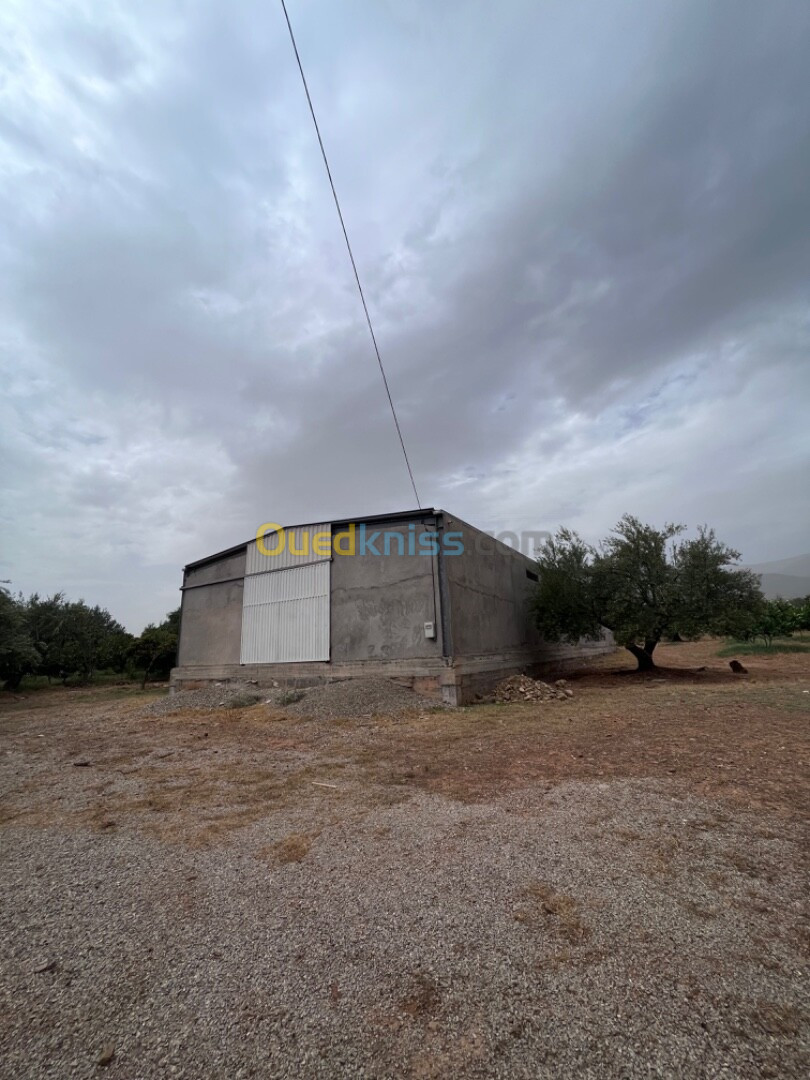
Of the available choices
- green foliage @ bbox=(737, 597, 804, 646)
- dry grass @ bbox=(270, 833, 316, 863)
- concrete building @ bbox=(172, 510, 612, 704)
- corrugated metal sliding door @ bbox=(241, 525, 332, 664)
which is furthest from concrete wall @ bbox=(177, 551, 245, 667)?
green foliage @ bbox=(737, 597, 804, 646)

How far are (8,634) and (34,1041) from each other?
23.7 m

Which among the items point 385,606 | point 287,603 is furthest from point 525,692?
point 287,603

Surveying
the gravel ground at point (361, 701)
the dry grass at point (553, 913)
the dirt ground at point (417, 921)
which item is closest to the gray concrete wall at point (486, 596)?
the gravel ground at point (361, 701)

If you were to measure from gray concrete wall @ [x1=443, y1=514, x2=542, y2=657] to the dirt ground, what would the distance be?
7.10 metres

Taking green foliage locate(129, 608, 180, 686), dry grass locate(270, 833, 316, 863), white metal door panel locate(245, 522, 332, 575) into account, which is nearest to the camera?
dry grass locate(270, 833, 316, 863)

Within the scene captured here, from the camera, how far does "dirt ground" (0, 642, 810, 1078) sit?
182 cm

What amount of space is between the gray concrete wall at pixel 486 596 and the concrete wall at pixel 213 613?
8011 mm

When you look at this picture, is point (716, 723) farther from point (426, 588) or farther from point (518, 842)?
point (426, 588)

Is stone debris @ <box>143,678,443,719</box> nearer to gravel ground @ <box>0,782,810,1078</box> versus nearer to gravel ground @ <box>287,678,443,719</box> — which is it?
gravel ground @ <box>287,678,443,719</box>

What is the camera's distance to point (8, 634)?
2003cm

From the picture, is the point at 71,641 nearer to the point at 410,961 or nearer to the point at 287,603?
the point at 287,603

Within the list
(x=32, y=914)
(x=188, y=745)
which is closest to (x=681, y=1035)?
(x=32, y=914)

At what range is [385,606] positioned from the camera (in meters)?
13.1

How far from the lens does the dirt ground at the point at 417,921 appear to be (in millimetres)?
1818
